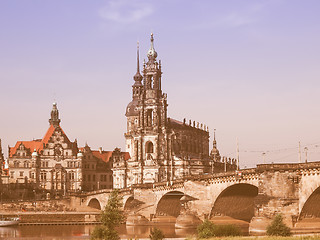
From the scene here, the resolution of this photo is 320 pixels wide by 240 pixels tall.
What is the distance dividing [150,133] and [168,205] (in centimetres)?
3320

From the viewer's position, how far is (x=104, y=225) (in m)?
63.8

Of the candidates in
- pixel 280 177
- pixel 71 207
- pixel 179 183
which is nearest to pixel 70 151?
pixel 71 207

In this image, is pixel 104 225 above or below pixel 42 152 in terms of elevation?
below

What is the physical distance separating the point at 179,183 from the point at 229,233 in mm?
31359

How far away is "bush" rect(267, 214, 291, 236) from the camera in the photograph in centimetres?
6519

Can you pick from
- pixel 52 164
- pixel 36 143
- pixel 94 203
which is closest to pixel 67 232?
pixel 94 203

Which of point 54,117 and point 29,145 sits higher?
point 54,117

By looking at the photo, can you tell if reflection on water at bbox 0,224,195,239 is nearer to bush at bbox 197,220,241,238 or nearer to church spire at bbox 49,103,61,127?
bush at bbox 197,220,241,238

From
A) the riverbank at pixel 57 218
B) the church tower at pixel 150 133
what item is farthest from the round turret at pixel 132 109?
the riverbank at pixel 57 218

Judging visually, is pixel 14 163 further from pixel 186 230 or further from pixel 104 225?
pixel 104 225

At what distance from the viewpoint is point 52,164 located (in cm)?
15588

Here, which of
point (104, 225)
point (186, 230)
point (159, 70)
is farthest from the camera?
point (159, 70)

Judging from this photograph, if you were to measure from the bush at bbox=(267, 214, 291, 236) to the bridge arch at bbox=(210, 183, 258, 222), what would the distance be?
1734 centimetres

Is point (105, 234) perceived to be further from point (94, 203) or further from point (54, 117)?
point (54, 117)
